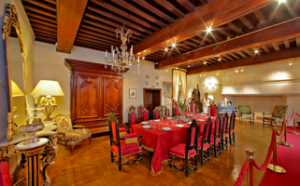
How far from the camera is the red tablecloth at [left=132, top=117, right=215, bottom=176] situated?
2.28 meters

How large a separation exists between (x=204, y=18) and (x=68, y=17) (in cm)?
265

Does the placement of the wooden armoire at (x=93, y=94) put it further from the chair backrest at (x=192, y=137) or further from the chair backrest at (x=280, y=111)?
the chair backrest at (x=280, y=111)

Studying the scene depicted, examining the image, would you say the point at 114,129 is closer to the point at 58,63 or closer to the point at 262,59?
the point at 58,63

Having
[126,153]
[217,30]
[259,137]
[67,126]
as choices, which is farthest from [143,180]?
[259,137]

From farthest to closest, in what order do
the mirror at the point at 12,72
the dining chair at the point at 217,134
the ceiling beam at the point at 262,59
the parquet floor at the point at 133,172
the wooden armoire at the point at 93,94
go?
the ceiling beam at the point at 262,59, the wooden armoire at the point at 93,94, the dining chair at the point at 217,134, the parquet floor at the point at 133,172, the mirror at the point at 12,72

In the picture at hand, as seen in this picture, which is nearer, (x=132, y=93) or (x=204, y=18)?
(x=204, y=18)

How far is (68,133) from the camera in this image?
10.9ft

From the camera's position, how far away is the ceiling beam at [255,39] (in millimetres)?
2928

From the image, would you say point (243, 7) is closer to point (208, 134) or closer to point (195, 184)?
point (208, 134)

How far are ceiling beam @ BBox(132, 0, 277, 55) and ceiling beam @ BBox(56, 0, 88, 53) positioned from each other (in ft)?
4.74

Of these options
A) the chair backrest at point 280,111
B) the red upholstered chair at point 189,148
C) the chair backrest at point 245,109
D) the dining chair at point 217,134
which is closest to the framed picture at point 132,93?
the red upholstered chair at point 189,148

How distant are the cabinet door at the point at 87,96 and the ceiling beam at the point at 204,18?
2474 mm

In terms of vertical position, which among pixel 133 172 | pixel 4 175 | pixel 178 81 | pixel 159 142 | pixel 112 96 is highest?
pixel 178 81

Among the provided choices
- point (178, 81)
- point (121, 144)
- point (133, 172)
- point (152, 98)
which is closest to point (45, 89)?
point (121, 144)
